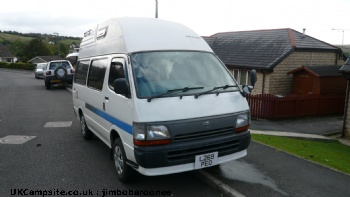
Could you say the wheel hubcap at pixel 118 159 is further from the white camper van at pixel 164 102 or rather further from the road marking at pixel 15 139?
the road marking at pixel 15 139

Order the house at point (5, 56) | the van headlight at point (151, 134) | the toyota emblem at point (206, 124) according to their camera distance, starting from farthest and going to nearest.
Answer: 1. the house at point (5, 56)
2. the toyota emblem at point (206, 124)
3. the van headlight at point (151, 134)

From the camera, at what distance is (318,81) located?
58.9ft

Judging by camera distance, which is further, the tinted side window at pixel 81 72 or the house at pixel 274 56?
the house at pixel 274 56

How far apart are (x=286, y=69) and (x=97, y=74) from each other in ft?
55.7

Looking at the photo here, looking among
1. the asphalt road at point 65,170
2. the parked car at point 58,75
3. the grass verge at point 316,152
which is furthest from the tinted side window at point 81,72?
the parked car at point 58,75

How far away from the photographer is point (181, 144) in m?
4.05

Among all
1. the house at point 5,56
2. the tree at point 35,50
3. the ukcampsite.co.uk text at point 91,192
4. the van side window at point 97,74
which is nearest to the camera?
the ukcampsite.co.uk text at point 91,192

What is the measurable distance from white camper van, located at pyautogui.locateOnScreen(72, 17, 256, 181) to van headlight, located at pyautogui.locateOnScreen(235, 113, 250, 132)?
2 centimetres

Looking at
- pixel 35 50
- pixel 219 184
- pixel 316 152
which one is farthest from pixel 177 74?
pixel 35 50

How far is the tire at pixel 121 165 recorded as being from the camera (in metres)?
4.70

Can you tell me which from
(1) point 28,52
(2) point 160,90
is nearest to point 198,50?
(2) point 160,90

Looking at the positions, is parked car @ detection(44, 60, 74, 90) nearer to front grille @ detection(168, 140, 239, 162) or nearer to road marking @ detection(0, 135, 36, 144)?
road marking @ detection(0, 135, 36, 144)

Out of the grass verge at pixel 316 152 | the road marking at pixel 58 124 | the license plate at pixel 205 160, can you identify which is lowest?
the grass verge at pixel 316 152

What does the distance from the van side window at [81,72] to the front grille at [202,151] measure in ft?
12.1
